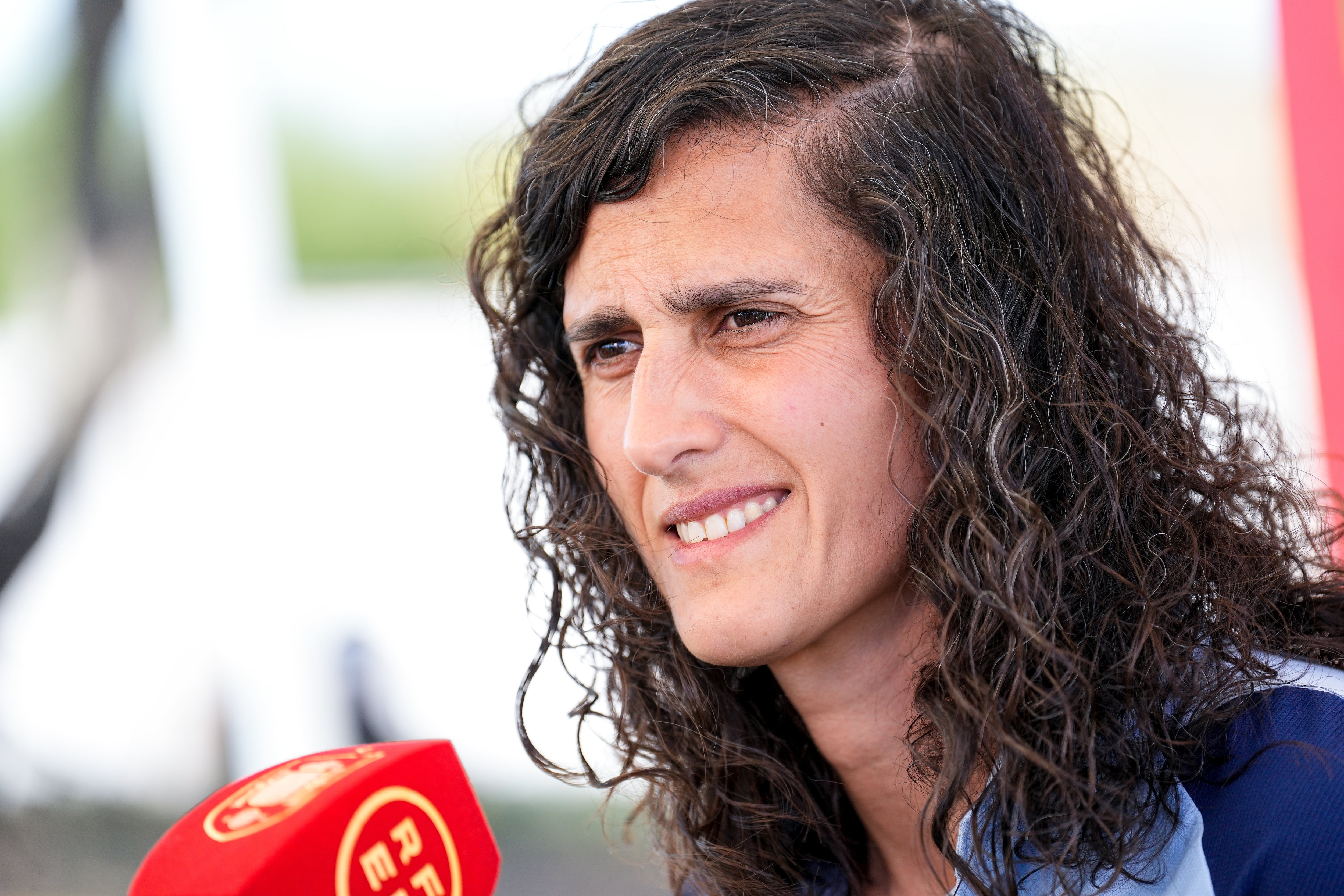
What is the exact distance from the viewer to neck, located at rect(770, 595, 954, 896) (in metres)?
1.16

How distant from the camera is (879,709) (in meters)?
1.18

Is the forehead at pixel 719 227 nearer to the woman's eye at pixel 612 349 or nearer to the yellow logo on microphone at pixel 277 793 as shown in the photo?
the woman's eye at pixel 612 349

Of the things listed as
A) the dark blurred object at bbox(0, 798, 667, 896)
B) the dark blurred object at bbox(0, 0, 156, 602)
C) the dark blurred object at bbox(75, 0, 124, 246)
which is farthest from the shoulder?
the dark blurred object at bbox(75, 0, 124, 246)

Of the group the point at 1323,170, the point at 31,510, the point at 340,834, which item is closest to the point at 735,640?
the point at 340,834

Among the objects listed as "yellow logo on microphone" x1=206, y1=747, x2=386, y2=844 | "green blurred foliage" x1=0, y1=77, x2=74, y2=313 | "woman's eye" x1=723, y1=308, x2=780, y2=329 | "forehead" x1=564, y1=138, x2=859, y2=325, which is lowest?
"yellow logo on microphone" x1=206, y1=747, x2=386, y2=844

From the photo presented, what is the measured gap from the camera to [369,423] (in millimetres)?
3039

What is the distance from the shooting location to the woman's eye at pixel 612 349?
1220 millimetres

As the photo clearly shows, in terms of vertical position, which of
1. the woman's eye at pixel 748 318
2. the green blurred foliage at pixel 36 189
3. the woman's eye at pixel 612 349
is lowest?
the woman's eye at pixel 612 349

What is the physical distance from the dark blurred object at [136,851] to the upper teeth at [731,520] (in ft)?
7.62

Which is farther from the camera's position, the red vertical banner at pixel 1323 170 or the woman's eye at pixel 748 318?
the red vertical banner at pixel 1323 170

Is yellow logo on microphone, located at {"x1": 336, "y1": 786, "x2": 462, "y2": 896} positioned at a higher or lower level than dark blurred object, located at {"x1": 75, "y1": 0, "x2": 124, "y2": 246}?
lower

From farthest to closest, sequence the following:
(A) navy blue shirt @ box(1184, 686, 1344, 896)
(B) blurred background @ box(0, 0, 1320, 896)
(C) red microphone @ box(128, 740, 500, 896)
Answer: (B) blurred background @ box(0, 0, 1320, 896), (A) navy blue shirt @ box(1184, 686, 1344, 896), (C) red microphone @ box(128, 740, 500, 896)

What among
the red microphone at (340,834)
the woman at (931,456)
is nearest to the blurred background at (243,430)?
the woman at (931,456)

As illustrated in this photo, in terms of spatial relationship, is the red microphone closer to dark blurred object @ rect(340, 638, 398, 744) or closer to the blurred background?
the blurred background
